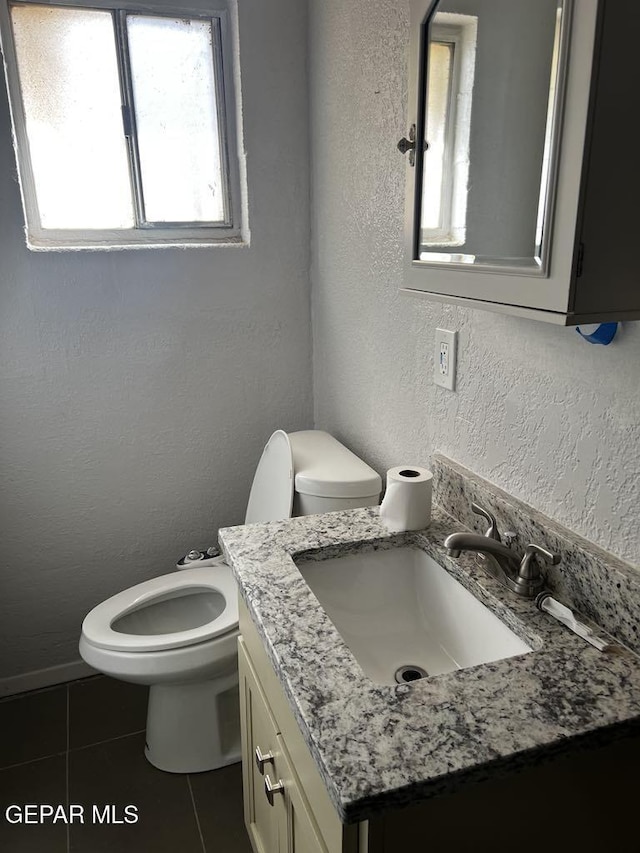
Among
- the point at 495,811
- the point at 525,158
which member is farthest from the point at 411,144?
the point at 495,811

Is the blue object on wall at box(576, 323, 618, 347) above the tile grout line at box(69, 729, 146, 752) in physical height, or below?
above

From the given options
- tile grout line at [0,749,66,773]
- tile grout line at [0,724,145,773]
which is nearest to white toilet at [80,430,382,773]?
tile grout line at [0,724,145,773]

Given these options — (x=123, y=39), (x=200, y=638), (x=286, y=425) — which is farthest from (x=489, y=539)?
(x=123, y=39)

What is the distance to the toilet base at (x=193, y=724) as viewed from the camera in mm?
1673

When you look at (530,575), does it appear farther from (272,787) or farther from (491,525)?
(272,787)

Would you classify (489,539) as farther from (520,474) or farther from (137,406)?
(137,406)

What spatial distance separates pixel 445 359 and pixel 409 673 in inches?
23.7

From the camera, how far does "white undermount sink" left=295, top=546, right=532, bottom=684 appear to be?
3.52 ft

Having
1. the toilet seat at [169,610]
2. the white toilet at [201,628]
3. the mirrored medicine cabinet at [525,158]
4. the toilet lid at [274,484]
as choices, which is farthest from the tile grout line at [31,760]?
the mirrored medicine cabinet at [525,158]

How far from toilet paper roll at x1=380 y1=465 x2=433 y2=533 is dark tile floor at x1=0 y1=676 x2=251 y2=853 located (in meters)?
0.93

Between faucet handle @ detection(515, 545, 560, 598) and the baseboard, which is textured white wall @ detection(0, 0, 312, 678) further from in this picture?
faucet handle @ detection(515, 545, 560, 598)

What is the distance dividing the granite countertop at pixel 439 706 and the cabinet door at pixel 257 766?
25 cm

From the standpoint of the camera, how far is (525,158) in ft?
2.49

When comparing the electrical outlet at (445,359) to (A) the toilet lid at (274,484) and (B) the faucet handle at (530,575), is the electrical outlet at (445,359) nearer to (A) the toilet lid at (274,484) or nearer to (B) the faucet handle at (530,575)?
(B) the faucet handle at (530,575)
